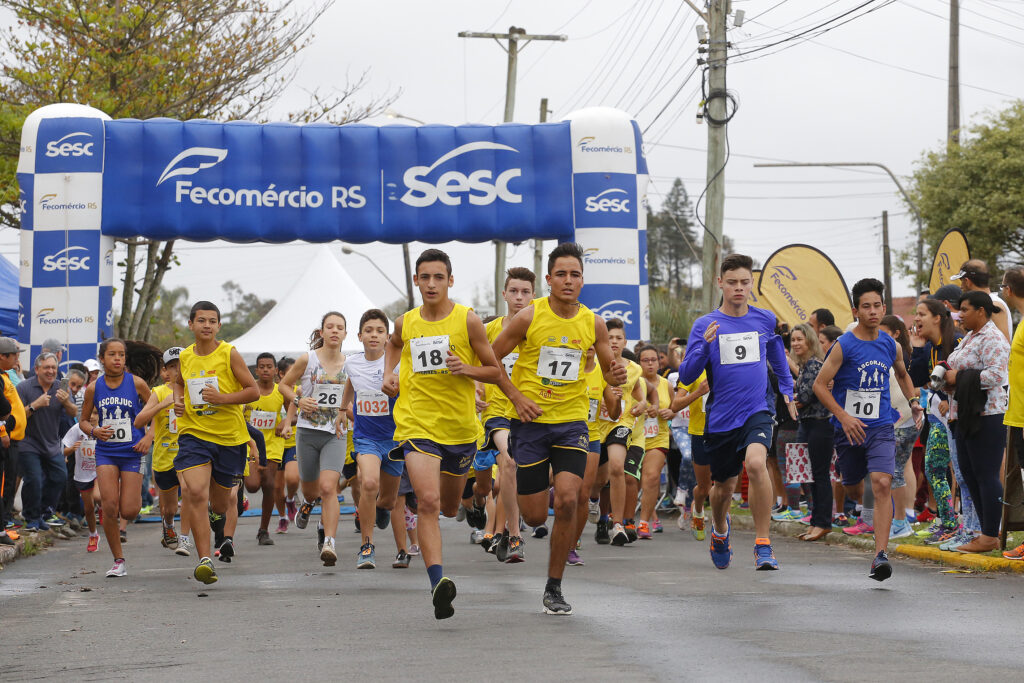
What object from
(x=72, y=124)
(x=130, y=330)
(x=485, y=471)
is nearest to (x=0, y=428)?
(x=485, y=471)

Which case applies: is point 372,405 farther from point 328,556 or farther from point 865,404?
point 865,404

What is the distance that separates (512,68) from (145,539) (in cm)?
2007

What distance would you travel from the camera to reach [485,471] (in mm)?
11500

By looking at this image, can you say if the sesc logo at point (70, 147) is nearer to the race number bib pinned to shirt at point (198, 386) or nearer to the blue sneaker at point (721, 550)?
the race number bib pinned to shirt at point (198, 386)

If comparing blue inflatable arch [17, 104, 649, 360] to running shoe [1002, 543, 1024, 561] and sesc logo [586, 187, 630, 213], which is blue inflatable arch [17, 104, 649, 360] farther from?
running shoe [1002, 543, 1024, 561]

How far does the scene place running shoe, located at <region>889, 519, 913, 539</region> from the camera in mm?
11617

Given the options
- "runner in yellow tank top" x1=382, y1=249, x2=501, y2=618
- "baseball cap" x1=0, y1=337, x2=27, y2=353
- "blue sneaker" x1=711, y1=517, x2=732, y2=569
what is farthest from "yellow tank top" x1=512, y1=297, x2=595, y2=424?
"baseball cap" x1=0, y1=337, x2=27, y2=353

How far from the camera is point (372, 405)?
34.9 ft

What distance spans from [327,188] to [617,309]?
4319 millimetres

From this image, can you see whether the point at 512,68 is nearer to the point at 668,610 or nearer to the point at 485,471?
the point at 485,471

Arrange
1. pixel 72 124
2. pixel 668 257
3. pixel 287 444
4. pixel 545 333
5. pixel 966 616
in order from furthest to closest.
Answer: pixel 668 257 < pixel 72 124 < pixel 287 444 < pixel 545 333 < pixel 966 616

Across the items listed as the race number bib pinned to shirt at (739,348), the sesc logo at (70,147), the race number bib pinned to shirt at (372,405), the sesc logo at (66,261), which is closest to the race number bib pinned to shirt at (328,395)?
the race number bib pinned to shirt at (372,405)

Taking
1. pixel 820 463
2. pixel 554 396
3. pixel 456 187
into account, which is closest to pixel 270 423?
pixel 456 187

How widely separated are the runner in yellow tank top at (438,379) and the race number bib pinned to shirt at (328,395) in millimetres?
3312
